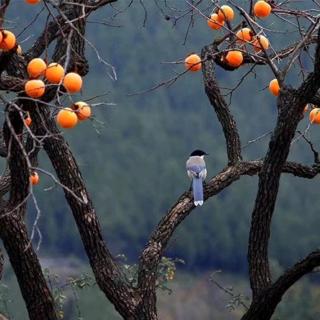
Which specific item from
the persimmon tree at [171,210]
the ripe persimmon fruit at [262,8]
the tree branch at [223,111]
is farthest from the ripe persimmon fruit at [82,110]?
the tree branch at [223,111]

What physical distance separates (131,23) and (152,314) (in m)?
Answer: 2.33

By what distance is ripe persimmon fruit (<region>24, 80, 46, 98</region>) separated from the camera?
6.41 ft

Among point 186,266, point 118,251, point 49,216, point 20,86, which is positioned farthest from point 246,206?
point 20,86

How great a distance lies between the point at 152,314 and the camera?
2.76 metres

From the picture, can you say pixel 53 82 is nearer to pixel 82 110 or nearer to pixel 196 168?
pixel 82 110

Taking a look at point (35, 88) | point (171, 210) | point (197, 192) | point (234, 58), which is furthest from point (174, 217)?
point (35, 88)

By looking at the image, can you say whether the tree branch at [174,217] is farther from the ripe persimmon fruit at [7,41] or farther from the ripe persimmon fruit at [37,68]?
the ripe persimmon fruit at [7,41]

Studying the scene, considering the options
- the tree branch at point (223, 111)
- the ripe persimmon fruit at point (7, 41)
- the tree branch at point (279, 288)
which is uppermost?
the tree branch at point (223, 111)

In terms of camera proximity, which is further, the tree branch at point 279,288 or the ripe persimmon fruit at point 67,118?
the tree branch at point 279,288

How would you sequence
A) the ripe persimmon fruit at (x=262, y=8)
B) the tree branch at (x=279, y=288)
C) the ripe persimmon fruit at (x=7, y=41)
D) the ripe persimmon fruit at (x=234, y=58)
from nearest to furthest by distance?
the ripe persimmon fruit at (x=7, y=41) < the tree branch at (x=279, y=288) < the ripe persimmon fruit at (x=262, y=8) < the ripe persimmon fruit at (x=234, y=58)

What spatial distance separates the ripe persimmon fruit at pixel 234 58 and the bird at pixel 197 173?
1.79 ft

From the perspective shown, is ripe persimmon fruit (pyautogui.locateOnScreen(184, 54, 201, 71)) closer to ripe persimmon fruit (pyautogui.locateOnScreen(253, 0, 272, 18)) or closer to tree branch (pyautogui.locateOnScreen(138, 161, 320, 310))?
ripe persimmon fruit (pyautogui.locateOnScreen(253, 0, 272, 18))

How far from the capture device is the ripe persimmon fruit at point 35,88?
195 centimetres

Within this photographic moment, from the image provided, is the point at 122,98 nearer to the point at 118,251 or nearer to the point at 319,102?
the point at 118,251
